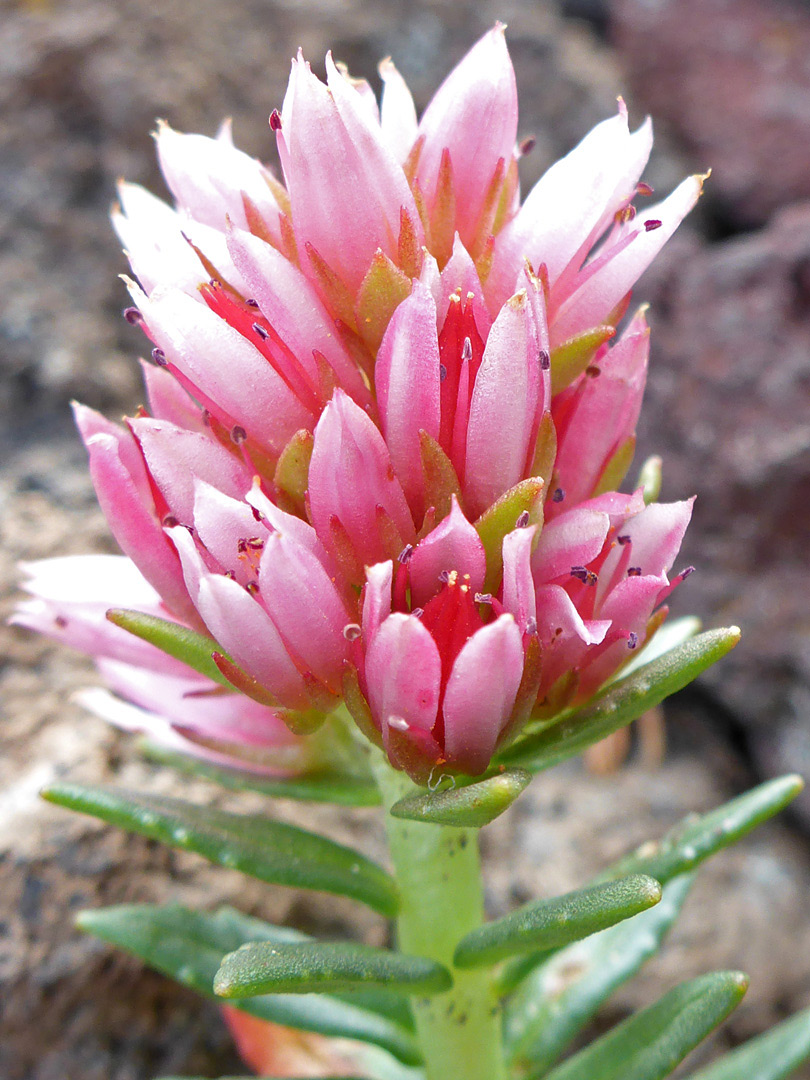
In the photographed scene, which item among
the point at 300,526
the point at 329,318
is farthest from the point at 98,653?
the point at 329,318

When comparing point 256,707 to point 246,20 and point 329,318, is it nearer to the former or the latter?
point 329,318

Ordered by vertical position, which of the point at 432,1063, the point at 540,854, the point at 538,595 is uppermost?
the point at 538,595

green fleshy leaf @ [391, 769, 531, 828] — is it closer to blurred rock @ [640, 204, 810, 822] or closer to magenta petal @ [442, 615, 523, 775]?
magenta petal @ [442, 615, 523, 775]

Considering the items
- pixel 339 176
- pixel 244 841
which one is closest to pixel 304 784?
pixel 244 841

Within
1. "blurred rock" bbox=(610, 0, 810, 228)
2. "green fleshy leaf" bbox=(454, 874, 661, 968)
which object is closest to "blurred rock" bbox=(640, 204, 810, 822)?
"blurred rock" bbox=(610, 0, 810, 228)

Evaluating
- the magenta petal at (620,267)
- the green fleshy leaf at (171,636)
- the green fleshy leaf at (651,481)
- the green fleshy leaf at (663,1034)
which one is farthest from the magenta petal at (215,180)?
the green fleshy leaf at (663,1034)

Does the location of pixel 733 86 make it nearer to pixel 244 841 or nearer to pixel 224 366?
pixel 224 366
